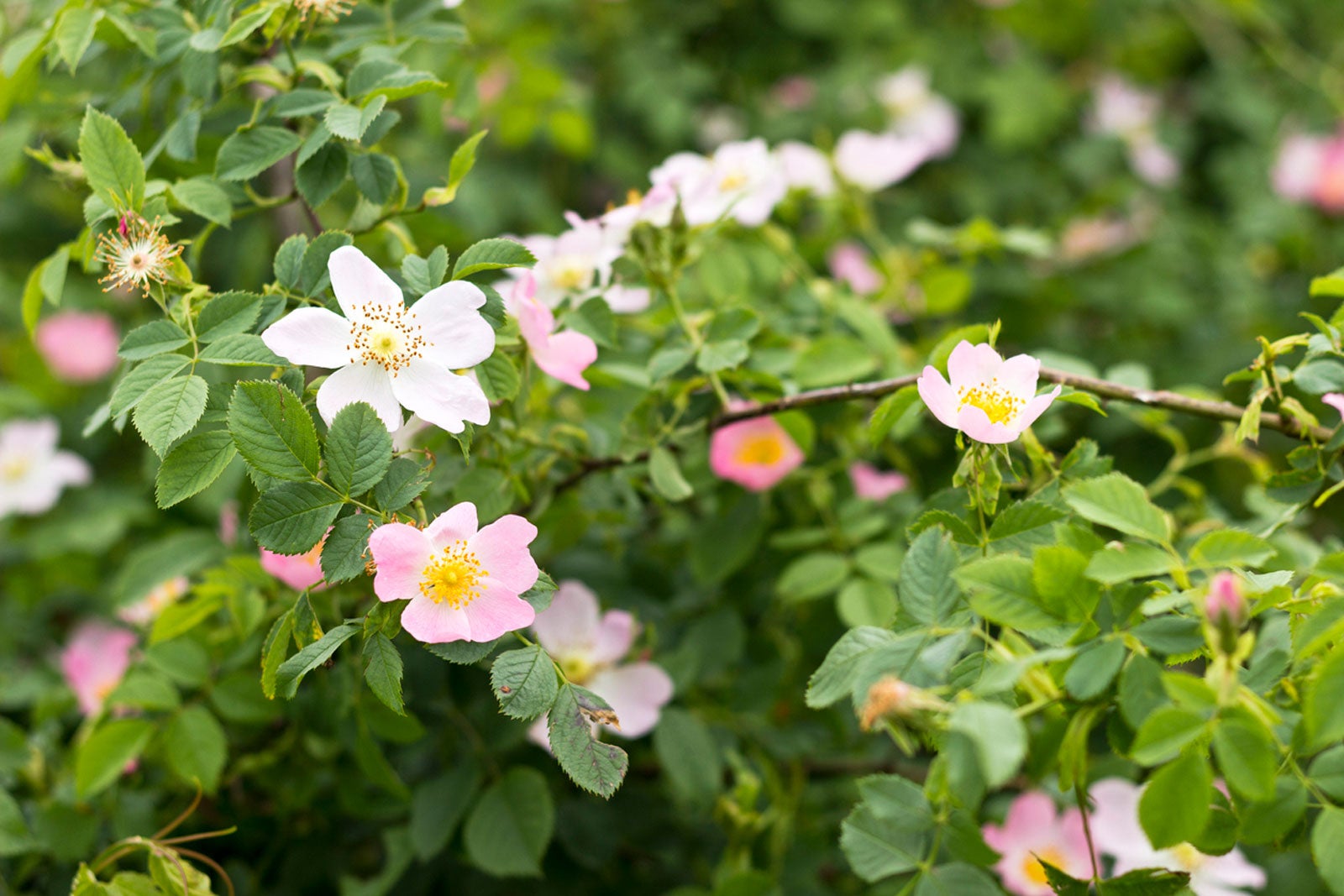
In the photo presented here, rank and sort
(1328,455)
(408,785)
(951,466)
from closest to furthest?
(1328,455) → (408,785) → (951,466)

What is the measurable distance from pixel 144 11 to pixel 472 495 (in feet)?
1.60

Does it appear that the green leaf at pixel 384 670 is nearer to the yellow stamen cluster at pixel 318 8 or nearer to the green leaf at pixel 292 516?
the green leaf at pixel 292 516

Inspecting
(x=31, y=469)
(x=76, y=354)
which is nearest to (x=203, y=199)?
(x=31, y=469)

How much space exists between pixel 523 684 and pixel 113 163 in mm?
441

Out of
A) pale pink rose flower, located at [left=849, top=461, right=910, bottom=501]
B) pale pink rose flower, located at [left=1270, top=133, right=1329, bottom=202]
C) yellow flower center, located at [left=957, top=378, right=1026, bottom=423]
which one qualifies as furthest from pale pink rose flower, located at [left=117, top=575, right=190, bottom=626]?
pale pink rose flower, located at [left=1270, top=133, right=1329, bottom=202]

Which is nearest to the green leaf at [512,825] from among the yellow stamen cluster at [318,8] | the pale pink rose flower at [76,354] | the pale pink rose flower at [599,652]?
the pale pink rose flower at [599,652]

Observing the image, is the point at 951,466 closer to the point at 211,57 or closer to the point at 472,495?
the point at 472,495

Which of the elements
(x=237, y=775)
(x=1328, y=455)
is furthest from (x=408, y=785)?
(x=1328, y=455)

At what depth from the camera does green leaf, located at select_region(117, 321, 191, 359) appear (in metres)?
0.67

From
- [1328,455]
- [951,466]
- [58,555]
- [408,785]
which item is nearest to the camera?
[1328,455]

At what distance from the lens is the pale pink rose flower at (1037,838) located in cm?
89

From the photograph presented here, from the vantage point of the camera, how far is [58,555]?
4.23ft

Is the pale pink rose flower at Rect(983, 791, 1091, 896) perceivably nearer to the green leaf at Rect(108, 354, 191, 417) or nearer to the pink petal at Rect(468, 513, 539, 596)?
the pink petal at Rect(468, 513, 539, 596)

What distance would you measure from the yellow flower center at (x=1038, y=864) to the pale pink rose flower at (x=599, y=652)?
324mm
